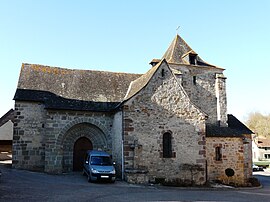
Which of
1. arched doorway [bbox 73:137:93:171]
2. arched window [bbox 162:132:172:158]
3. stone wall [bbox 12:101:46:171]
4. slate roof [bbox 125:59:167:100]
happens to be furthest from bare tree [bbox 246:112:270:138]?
stone wall [bbox 12:101:46:171]

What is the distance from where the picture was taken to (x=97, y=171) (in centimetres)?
1508

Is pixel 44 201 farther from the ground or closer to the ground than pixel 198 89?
closer to the ground

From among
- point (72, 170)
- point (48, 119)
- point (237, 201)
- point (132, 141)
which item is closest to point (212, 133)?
point (132, 141)

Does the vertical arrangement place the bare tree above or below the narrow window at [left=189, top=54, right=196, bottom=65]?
below

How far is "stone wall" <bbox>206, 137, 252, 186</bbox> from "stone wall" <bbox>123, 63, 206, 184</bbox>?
2.96m

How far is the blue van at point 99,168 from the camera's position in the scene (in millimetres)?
15062

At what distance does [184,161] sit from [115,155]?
4.86 metres

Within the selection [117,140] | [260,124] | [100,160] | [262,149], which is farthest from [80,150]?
[260,124]

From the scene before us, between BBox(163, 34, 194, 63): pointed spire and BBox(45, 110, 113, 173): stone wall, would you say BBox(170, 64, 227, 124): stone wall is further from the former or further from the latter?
BBox(45, 110, 113, 173): stone wall

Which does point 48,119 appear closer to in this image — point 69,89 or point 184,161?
point 69,89

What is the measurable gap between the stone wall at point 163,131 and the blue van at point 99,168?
148 centimetres

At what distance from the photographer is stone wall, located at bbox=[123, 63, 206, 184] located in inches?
683

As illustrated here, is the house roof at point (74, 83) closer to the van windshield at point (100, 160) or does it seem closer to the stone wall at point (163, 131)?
the stone wall at point (163, 131)

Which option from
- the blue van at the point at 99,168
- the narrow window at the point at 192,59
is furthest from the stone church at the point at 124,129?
the narrow window at the point at 192,59
